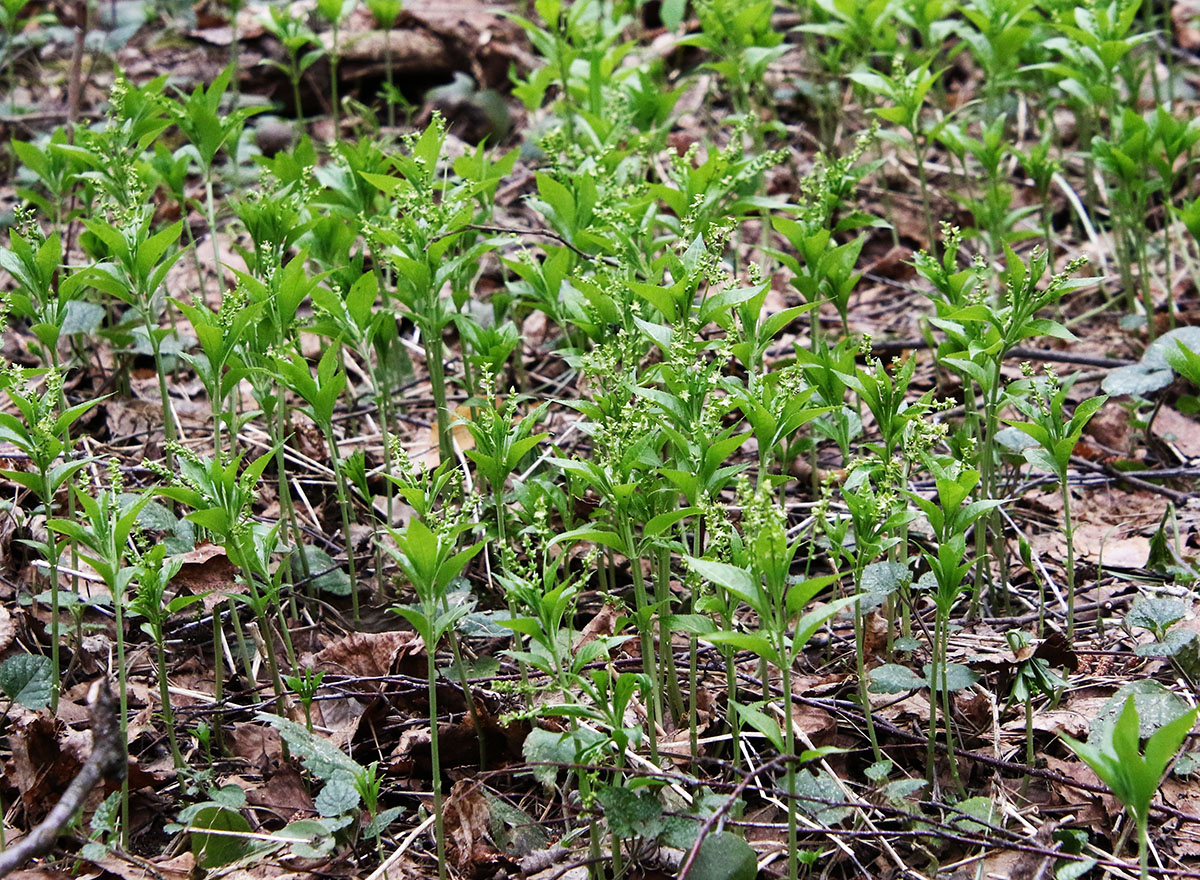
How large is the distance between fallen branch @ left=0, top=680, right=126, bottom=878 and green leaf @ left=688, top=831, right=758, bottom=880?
3.06ft

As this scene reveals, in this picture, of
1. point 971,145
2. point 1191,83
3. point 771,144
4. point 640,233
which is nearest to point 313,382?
point 640,233

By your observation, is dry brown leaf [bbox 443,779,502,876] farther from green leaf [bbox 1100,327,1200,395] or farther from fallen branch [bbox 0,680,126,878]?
green leaf [bbox 1100,327,1200,395]

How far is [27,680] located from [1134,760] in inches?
80.2

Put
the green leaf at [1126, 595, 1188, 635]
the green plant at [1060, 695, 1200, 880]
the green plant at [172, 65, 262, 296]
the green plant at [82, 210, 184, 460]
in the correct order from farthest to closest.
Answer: the green plant at [172, 65, 262, 296]
the green plant at [82, 210, 184, 460]
the green leaf at [1126, 595, 1188, 635]
the green plant at [1060, 695, 1200, 880]

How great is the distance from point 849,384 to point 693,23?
422 cm

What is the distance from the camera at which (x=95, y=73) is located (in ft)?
18.5

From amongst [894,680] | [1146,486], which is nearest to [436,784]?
[894,680]

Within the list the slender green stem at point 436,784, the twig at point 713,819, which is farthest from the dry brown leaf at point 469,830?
the twig at point 713,819

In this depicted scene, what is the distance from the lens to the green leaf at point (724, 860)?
185cm

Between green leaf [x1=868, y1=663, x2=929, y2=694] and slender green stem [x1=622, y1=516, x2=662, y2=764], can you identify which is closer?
slender green stem [x1=622, y1=516, x2=662, y2=764]

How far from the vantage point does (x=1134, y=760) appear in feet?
5.49

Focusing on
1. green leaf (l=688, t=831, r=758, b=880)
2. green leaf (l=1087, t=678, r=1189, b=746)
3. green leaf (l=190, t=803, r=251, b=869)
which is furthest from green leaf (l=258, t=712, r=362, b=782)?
green leaf (l=1087, t=678, r=1189, b=746)

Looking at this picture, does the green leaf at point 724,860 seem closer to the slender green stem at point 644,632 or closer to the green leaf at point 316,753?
the slender green stem at point 644,632

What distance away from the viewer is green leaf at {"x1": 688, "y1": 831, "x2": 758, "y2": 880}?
1846mm
